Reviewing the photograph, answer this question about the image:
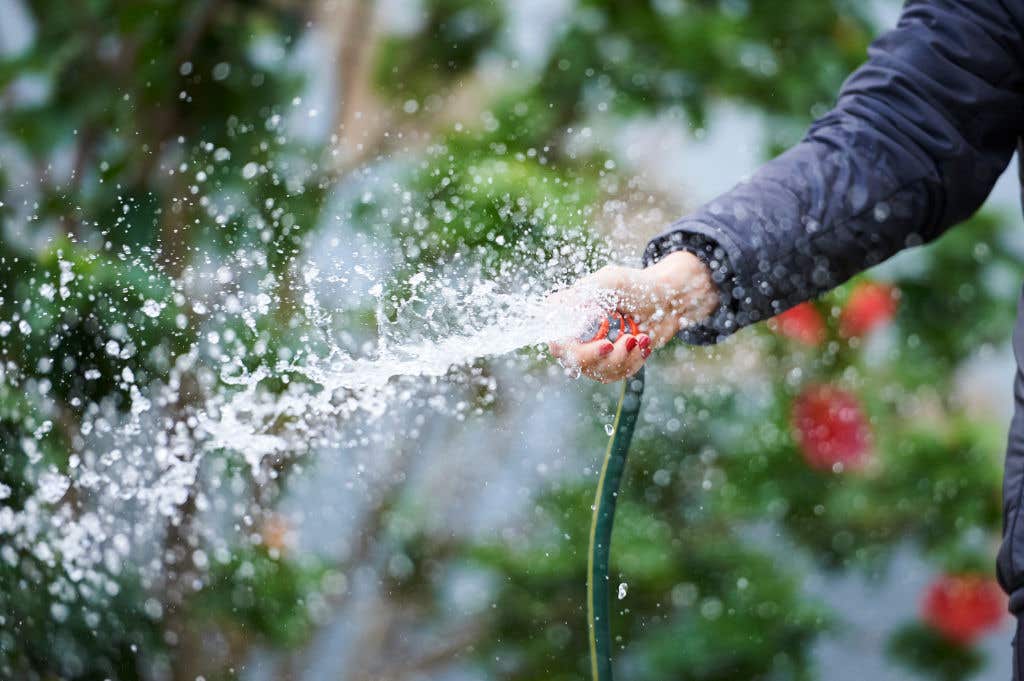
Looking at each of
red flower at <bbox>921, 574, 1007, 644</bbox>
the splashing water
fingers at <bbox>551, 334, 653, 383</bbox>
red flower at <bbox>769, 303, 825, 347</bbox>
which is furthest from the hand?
red flower at <bbox>921, 574, 1007, 644</bbox>

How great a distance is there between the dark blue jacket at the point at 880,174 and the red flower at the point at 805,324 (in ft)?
2.46


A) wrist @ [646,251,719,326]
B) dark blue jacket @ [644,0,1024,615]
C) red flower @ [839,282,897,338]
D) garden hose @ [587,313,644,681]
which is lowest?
garden hose @ [587,313,644,681]

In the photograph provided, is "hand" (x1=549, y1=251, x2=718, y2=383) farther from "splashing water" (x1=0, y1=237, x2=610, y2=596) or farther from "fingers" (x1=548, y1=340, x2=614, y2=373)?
"splashing water" (x1=0, y1=237, x2=610, y2=596)

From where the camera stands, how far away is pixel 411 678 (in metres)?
1.47

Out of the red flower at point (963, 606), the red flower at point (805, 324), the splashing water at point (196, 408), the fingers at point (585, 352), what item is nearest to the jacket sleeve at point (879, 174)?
the fingers at point (585, 352)

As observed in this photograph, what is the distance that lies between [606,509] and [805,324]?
2.79 ft

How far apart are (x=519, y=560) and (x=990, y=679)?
0.78 m

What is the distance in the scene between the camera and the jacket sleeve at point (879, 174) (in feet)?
2.15

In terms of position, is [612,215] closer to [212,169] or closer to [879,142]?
[212,169]

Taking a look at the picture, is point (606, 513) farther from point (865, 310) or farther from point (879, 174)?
point (865, 310)

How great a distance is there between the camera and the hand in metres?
0.59

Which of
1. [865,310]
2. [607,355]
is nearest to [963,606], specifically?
[865,310]

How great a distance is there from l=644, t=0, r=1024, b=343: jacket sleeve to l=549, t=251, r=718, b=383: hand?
13 mm

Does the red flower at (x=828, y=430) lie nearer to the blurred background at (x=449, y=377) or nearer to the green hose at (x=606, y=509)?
the blurred background at (x=449, y=377)
